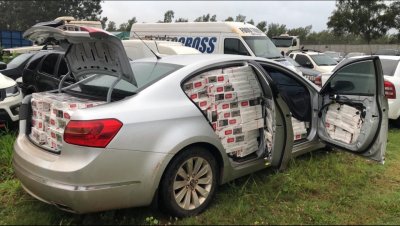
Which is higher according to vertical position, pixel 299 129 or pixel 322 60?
pixel 322 60

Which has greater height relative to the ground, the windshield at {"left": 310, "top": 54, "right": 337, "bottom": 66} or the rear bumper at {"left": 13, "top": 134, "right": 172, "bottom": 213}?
the windshield at {"left": 310, "top": 54, "right": 337, "bottom": 66}

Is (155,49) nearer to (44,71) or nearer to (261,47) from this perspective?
(261,47)

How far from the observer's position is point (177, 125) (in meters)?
3.57

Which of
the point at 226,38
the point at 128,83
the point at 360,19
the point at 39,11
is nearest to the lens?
the point at 128,83

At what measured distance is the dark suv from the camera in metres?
8.04

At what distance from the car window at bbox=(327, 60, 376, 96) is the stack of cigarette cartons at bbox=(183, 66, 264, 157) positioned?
1.13 metres

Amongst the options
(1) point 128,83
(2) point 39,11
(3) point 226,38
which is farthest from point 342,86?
(2) point 39,11

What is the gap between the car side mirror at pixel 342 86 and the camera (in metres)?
4.85

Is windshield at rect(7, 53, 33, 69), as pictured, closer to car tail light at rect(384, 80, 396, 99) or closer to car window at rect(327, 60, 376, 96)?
car window at rect(327, 60, 376, 96)

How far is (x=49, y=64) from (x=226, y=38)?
5879mm

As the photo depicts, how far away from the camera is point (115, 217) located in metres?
3.66

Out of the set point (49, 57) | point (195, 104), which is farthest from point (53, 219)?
point (49, 57)

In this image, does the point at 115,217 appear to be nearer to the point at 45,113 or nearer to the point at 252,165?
the point at 45,113

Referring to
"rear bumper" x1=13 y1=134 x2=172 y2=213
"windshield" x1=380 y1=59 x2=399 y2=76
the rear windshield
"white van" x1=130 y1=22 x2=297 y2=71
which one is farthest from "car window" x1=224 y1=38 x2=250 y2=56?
"rear bumper" x1=13 y1=134 x2=172 y2=213
